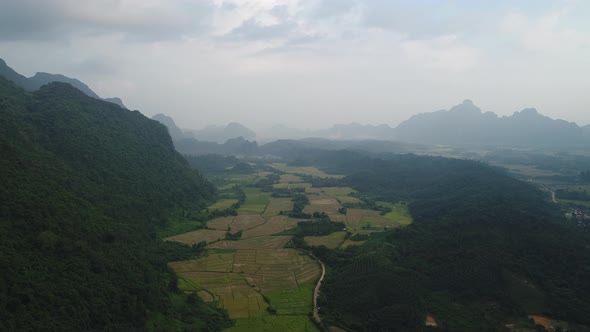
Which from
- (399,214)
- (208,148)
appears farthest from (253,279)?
(208,148)

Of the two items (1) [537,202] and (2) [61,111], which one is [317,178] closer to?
(1) [537,202]

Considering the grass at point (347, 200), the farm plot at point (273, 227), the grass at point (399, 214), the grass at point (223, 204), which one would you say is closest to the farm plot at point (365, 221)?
the grass at point (399, 214)

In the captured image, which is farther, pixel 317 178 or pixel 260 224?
pixel 317 178

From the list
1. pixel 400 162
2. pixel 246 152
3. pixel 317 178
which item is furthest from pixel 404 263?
pixel 246 152

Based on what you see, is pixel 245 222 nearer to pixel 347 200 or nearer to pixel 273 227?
pixel 273 227

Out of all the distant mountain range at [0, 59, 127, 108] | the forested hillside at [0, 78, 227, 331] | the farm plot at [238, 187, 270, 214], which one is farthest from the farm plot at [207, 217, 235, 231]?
the distant mountain range at [0, 59, 127, 108]

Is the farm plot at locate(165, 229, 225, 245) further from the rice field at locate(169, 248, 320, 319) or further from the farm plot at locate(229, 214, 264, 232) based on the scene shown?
the rice field at locate(169, 248, 320, 319)
